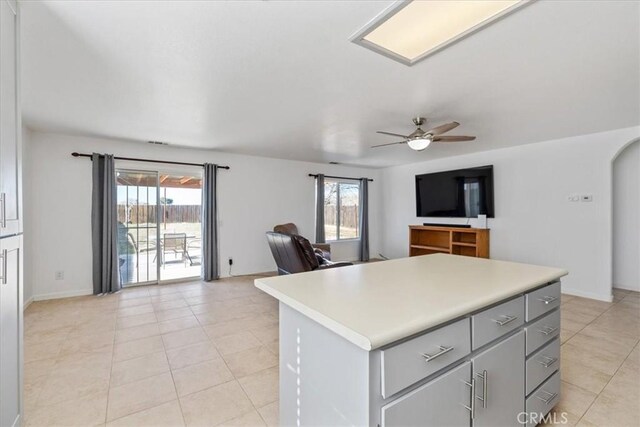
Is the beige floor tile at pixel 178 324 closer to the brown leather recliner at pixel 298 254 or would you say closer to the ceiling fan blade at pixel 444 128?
the brown leather recliner at pixel 298 254

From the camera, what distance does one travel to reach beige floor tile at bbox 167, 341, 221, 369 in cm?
241

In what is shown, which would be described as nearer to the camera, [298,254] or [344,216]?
[298,254]

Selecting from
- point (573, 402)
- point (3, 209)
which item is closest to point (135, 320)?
point (3, 209)

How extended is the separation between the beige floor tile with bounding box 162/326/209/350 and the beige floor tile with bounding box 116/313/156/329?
1.72 ft

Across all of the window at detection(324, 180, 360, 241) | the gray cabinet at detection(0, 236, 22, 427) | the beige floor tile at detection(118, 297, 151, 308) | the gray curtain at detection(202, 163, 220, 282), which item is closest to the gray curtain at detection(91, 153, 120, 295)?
the beige floor tile at detection(118, 297, 151, 308)

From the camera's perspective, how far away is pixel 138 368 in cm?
231

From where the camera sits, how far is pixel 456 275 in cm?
170

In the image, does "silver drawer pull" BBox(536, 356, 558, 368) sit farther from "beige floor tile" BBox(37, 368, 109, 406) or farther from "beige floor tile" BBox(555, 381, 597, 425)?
"beige floor tile" BBox(37, 368, 109, 406)

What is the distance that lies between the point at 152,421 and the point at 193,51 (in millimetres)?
2342

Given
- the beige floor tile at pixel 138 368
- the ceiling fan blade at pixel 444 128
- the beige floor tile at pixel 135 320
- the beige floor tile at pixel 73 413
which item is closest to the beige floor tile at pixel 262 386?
the beige floor tile at pixel 138 368

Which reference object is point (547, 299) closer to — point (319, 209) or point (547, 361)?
point (547, 361)

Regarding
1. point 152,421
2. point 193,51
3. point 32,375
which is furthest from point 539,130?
point 32,375

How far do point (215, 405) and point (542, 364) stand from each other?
197 cm

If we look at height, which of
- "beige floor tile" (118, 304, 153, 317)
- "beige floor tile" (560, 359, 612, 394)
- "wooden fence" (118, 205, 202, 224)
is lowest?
"beige floor tile" (560, 359, 612, 394)
